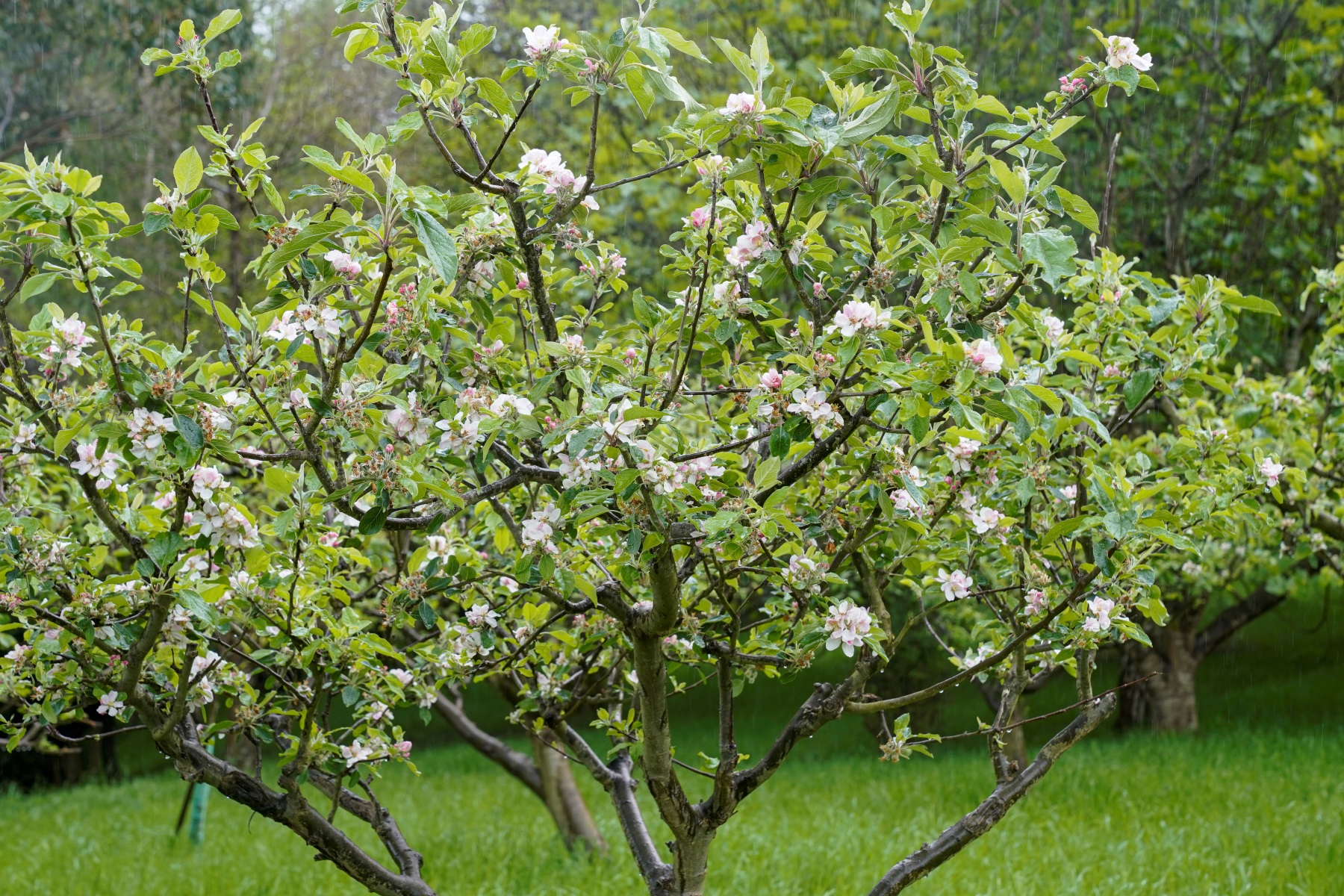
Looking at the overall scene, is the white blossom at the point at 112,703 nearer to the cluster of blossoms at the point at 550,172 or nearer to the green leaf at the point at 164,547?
the green leaf at the point at 164,547

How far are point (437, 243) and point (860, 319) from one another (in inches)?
27.3

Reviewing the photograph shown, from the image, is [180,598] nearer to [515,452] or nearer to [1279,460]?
[515,452]

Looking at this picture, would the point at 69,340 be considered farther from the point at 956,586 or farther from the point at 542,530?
the point at 956,586

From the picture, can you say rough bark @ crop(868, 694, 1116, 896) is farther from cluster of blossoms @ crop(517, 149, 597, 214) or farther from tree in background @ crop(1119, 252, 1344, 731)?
cluster of blossoms @ crop(517, 149, 597, 214)

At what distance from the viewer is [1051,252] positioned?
169cm

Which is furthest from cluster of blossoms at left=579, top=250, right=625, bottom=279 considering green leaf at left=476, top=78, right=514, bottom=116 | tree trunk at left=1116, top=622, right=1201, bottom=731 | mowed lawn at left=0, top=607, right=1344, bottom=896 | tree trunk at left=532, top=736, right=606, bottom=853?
tree trunk at left=1116, top=622, right=1201, bottom=731

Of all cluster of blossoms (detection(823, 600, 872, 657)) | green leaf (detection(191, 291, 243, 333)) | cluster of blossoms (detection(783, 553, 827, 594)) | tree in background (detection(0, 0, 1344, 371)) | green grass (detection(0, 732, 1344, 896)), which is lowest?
green grass (detection(0, 732, 1344, 896))

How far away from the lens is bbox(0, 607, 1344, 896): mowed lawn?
550 cm

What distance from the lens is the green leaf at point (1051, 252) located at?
5.40ft

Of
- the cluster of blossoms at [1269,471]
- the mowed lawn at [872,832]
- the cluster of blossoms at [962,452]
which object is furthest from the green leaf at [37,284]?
the mowed lawn at [872,832]

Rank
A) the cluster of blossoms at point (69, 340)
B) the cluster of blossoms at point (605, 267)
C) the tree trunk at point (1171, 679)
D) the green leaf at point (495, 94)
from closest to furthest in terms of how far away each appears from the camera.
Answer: the green leaf at point (495, 94), the cluster of blossoms at point (69, 340), the cluster of blossoms at point (605, 267), the tree trunk at point (1171, 679)

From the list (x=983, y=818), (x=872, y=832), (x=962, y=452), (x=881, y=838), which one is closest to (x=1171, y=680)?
(x=872, y=832)

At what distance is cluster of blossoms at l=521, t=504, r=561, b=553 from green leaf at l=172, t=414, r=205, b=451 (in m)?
0.57

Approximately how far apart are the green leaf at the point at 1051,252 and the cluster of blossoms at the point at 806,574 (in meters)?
0.75
